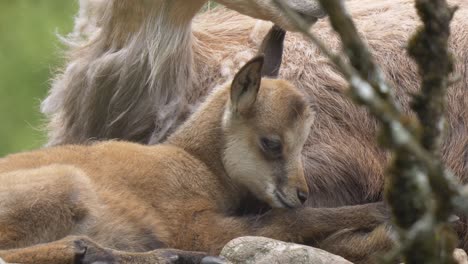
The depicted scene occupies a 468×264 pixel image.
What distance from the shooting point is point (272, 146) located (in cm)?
538

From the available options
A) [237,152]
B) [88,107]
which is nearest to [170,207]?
[237,152]

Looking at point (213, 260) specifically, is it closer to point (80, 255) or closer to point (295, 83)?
point (80, 255)

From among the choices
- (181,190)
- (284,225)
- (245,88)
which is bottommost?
(284,225)

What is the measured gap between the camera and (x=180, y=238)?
5.11m

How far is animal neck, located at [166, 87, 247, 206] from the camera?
5508 mm

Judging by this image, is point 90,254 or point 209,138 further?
point 209,138

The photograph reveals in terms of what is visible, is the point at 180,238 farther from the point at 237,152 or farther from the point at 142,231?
the point at 237,152

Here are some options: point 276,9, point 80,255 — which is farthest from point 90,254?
point 276,9

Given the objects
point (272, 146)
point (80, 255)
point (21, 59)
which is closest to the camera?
point (80, 255)

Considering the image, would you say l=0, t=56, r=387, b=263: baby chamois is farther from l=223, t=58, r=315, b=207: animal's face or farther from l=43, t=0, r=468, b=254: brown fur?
l=43, t=0, r=468, b=254: brown fur

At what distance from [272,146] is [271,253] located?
37.1 inches

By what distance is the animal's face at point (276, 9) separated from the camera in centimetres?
529

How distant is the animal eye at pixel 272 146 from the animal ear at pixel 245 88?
0.20 metres

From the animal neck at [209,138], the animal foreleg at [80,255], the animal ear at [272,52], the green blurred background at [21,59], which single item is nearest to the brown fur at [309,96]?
the animal ear at [272,52]
